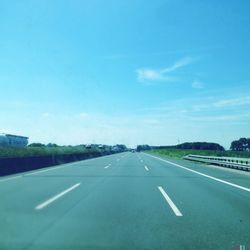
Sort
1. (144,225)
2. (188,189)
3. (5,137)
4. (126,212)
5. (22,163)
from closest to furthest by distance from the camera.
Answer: (144,225), (126,212), (188,189), (22,163), (5,137)

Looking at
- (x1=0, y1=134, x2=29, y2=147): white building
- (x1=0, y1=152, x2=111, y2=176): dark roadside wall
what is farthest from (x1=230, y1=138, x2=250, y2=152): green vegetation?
(x1=0, y1=152, x2=111, y2=176): dark roadside wall

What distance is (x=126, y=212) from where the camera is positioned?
936 cm

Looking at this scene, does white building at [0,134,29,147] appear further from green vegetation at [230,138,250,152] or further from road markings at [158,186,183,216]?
green vegetation at [230,138,250,152]

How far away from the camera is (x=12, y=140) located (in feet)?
175

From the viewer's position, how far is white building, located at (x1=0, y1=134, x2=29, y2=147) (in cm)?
4897

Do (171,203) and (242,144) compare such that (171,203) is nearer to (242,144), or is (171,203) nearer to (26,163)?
(26,163)

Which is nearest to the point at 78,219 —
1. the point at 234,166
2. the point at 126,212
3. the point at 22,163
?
the point at 126,212

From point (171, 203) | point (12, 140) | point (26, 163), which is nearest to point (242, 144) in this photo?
point (12, 140)

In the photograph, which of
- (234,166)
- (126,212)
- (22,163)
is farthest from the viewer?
(234,166)

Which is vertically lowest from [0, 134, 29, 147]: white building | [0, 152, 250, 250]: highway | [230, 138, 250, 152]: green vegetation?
[0, 152, 250, 250]: highway

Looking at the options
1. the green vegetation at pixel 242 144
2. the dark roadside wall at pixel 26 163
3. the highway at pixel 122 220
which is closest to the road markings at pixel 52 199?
the highway at pixel 122 220

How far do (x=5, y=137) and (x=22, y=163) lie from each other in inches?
1027

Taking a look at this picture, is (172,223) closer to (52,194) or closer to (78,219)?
(78,219)

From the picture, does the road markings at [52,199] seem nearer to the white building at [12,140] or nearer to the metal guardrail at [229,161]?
the metal guardrail at [229,161]
